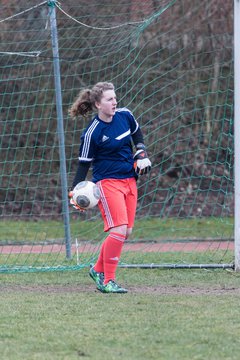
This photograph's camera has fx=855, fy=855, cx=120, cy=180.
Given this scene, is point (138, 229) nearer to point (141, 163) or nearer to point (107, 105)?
point (141, 163)

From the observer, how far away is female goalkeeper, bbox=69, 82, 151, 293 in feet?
23.3

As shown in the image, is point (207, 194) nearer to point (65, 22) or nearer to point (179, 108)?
point (179, 108)

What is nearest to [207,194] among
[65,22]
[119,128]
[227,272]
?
[65,22]

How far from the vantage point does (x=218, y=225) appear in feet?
47.7

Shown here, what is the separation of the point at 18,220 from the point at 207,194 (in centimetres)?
338

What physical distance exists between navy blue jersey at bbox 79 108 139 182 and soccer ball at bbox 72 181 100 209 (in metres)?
0.21

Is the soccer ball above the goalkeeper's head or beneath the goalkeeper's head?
beneath

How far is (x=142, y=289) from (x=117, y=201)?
2.66ft

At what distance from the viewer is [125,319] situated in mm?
5832

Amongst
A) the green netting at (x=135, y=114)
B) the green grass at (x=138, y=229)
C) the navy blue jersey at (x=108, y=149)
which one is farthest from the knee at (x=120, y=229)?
the green grass at (x=138, y=229)

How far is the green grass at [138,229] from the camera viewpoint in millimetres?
13227

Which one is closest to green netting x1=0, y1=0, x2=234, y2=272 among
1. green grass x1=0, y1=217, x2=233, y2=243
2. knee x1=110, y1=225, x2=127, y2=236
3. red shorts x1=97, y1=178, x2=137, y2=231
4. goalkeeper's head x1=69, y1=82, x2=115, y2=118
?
green grass x1=0, y1=217, x2=233, y2=243

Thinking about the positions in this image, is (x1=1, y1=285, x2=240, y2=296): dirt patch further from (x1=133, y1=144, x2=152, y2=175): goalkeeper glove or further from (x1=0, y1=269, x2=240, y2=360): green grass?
(x1=133, y1=144, x2=152, y2=175): goalkeeper glove

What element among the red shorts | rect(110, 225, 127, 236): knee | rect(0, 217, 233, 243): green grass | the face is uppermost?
the face
